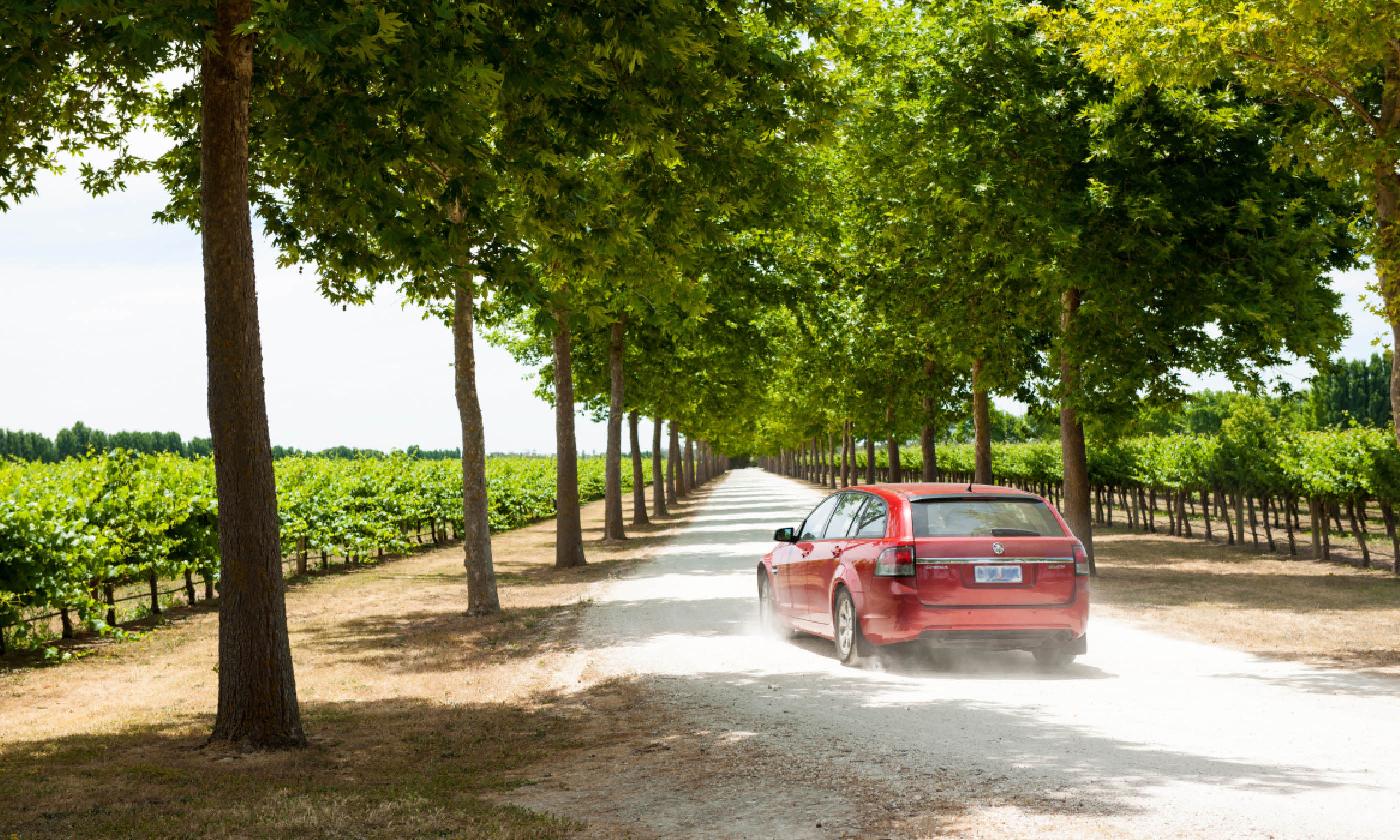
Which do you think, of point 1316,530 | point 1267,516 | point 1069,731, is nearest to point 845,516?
point 1069,731

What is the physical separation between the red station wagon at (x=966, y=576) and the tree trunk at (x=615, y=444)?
1830 cm

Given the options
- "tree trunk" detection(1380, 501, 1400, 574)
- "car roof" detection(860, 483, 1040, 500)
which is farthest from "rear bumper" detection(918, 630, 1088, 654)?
"tree trunk" detection(1380, 501, 1400, 574)

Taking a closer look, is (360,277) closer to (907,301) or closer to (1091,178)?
(1091,178)

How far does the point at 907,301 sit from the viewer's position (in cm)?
2119

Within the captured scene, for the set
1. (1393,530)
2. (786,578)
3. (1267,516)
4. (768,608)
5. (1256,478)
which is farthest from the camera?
(1256,478)

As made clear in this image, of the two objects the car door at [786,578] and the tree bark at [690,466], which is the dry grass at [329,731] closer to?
the car door at [786,578]

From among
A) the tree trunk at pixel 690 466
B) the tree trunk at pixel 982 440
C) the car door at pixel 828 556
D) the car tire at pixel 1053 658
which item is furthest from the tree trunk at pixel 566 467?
the tree trunk at pixel 690 466

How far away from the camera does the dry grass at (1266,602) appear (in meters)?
10.9

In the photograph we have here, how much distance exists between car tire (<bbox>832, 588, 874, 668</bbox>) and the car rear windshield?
1.00 meters

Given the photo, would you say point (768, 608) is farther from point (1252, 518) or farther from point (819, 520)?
point (1252, 518)

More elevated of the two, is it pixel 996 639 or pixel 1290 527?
pixel 996 639

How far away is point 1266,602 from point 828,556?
7.86 m

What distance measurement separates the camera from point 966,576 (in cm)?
899

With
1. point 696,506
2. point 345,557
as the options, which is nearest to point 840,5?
point 345,557
